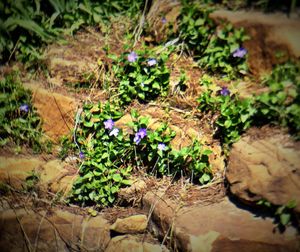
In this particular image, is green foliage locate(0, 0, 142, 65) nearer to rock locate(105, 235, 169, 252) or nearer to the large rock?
the large rock

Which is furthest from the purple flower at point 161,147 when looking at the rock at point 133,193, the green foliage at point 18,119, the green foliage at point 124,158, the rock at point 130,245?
the green foliage at point 18,119

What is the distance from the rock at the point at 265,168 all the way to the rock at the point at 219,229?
0.13 m

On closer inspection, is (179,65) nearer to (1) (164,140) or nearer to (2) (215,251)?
(1) (164,140)

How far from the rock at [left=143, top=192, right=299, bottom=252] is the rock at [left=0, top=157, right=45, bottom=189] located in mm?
1110

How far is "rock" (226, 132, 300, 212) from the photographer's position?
217 cm

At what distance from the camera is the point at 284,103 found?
8.10ft

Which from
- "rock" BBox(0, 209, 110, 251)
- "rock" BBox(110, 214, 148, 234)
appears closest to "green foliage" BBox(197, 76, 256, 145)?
"rock" BBox(110, 214, 148, 234)

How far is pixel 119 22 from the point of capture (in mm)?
3701

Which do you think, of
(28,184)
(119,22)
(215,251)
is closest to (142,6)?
(119,22)

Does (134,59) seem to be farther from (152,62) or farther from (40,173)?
(40,173)

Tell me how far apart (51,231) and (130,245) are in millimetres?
623

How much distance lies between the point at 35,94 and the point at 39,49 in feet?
1.96

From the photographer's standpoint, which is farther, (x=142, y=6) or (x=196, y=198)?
(x=142, y=6)

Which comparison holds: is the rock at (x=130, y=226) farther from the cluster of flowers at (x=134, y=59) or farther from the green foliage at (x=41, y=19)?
the green foliage at (x=41, y=19)
